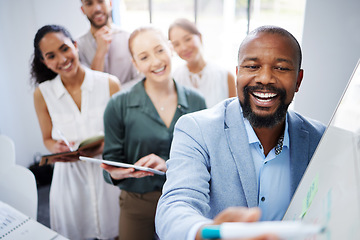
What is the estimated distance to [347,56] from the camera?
4.88 feet

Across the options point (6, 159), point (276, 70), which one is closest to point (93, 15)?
point (6, 159)

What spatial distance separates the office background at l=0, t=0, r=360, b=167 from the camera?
4.91 feet

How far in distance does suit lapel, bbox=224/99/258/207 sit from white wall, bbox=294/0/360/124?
70 cm

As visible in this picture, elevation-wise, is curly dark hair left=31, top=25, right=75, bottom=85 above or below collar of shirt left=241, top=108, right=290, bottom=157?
above

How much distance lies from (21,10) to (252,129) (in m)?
1.62

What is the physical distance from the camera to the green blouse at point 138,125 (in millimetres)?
1598

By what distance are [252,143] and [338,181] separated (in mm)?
467

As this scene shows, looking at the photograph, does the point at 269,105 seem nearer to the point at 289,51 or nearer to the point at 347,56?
the point at 289,51

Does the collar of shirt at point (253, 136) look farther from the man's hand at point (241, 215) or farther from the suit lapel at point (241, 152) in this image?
the man's hand at point (241, 215)

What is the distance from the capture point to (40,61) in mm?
1788

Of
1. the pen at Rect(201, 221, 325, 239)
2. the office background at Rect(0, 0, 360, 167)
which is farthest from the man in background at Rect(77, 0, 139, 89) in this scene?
the pen at Rect(201, 221, 325, 239)

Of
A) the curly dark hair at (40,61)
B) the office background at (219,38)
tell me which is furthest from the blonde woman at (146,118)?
the curly dark hair at (40,61)

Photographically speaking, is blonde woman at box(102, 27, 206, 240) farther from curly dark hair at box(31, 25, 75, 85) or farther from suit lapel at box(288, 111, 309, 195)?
suit lapel at box(288, 111, 309, 195)

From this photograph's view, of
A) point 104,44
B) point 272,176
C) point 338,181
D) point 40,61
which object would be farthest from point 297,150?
point 40,61
